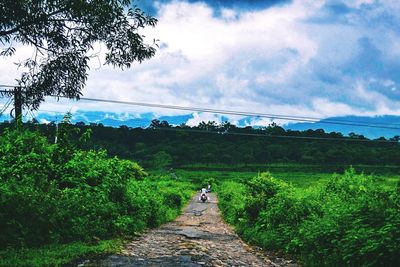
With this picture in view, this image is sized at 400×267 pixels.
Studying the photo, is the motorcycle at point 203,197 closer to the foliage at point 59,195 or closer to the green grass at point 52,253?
the foliage at point 59,195

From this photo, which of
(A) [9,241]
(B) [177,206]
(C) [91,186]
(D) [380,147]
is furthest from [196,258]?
(D) [380,147]

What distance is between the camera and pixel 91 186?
16594 millimetres

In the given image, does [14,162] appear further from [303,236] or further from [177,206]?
[177,206]

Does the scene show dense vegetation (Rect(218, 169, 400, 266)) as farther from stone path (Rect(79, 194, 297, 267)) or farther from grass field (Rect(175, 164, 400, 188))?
grass field (Rect(175, 164, 400, 188))

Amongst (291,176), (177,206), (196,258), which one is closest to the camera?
(196,258)

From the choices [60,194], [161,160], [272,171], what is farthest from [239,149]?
[60,194]

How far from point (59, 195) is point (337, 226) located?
878 cm

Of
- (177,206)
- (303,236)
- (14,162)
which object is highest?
(14,162)

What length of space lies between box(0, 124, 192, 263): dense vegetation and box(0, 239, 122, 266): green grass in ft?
1.66

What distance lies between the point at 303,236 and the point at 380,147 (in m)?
100

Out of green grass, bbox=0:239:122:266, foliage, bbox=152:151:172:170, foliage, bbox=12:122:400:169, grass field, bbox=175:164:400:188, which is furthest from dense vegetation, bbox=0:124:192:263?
foliage, bbox=152:151:172:170

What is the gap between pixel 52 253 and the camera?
10633 millimetres

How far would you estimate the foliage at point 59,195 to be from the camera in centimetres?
1155

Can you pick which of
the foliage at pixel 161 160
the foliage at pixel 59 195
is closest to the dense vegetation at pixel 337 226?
the foliage at pixel 59 195
